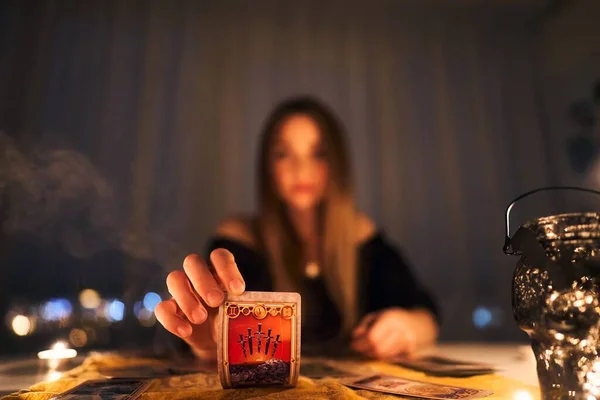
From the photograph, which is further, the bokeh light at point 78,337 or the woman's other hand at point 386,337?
the bokeh light at point 78,337

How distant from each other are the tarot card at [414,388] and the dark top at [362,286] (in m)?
0.85

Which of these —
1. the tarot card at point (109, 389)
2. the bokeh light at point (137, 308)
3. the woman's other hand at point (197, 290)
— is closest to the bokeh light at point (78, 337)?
the bokeh light at point (137, 308)

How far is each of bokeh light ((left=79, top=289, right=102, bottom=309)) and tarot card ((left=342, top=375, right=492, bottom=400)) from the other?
4.93ft

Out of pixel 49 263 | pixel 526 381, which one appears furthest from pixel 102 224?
pixel 526 381

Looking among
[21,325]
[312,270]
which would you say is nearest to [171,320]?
[312,270]

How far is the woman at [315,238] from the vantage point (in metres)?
1.75

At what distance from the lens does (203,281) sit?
674 mm

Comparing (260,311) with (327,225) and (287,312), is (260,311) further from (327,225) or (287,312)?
(327,225)

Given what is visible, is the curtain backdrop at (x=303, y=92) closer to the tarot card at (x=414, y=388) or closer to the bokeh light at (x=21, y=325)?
the bokeh light at (x=21, y=325)

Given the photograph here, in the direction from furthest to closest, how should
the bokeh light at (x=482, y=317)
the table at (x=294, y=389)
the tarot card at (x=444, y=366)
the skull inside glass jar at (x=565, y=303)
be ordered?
the bokeh light at (x=482, y=317), the tarot card at (x=444, y=366), the table at (x=294, y=389), the skull inside glass jar at (x=565, y=303)

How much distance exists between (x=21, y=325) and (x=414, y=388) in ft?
5.85

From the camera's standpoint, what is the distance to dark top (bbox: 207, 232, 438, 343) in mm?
1659

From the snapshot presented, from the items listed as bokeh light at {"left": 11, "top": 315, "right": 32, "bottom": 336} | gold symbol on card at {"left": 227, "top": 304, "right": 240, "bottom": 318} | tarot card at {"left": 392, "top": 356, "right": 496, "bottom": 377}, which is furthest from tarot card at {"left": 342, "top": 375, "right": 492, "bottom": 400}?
bokeh light at {"left": 11, "top": 315, "right": 32, "bottom": 336}

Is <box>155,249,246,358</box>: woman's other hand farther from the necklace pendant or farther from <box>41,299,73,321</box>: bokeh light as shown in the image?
<box>41,299,73,321</box>: bokeh light
